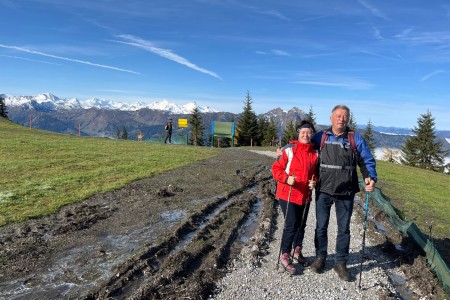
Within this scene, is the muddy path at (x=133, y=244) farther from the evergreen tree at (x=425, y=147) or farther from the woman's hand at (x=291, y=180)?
the evergreen tree at (x=425, y=147)

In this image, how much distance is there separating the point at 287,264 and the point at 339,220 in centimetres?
129

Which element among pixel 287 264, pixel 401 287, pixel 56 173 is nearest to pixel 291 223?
pixel 287 264

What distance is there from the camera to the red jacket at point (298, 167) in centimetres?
654

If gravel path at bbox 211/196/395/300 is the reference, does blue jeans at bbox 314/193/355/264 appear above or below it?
above

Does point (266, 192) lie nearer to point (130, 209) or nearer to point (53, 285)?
point (130, 209)

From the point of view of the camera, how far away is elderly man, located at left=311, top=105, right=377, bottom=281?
634 cm

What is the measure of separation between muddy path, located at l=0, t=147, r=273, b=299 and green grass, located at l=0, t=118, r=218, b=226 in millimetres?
822

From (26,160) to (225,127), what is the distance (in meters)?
27.3

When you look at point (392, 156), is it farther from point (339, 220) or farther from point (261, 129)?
point (339, 220)

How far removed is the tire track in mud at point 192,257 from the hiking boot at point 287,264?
2.64ft

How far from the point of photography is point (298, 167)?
21.5 feet

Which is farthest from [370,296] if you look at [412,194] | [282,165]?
[412,194]

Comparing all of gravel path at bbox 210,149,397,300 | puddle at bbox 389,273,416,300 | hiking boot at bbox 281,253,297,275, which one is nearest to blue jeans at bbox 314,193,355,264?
gravel path at bbox 210,149,397,300

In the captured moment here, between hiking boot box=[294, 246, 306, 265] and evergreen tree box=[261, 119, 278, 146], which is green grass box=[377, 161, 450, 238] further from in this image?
evergreen tree box=[261, 119, 278, 146]
